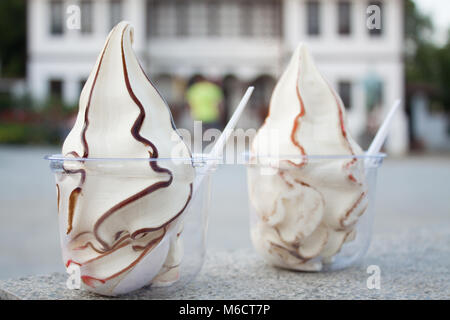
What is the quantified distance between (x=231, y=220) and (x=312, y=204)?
3.53 m

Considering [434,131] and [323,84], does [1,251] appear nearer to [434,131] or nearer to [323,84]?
[323,84]

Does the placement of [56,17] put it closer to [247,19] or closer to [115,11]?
[115,11]

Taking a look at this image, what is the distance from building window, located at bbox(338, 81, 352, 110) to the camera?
64.2 feet

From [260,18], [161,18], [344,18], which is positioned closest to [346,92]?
[344,18]

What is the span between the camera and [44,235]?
16.5ft

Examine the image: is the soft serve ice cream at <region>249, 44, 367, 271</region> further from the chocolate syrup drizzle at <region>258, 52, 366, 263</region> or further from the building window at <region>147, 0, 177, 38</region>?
the building window at <region>147, 0, 177, 38</region>

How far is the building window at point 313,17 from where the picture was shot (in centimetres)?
1989

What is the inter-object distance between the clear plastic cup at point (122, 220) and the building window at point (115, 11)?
19.5 meters

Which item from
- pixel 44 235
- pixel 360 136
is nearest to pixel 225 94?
pixel 360 136

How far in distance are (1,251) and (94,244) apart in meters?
3.07

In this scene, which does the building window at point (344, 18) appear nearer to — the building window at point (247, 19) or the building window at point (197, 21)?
the building window at point (247, 19)

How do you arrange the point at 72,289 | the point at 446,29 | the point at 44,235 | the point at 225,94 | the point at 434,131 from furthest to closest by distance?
the point at 446,29 → the point at 434,131 → the point at 225,94 → the point at 44,235 → the point at 72,289

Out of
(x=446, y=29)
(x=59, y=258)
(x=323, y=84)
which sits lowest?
(x=59, y=258)

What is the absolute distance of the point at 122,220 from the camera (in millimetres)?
1692
